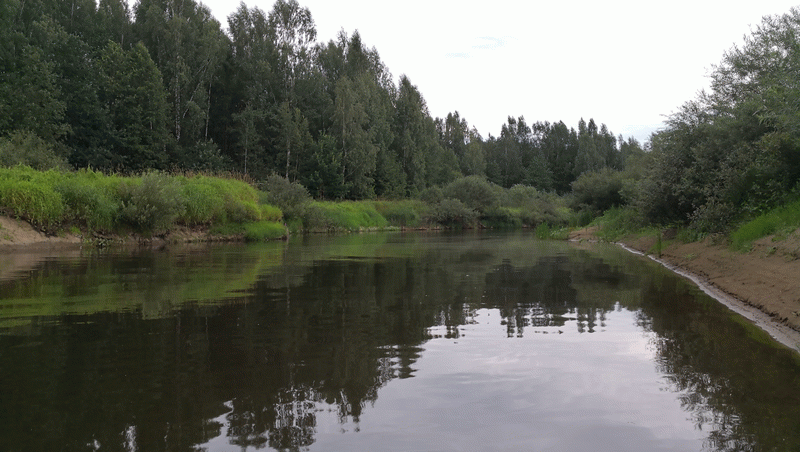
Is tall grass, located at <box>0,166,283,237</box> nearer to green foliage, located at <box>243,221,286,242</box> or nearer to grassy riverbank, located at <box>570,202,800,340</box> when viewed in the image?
green foliage, located at <box>243,221,286,242</box>

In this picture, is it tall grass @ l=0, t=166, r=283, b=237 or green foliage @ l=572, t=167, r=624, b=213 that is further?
green foliage @ l=572, t=167, r=624, b=213

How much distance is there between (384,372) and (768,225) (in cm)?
1132

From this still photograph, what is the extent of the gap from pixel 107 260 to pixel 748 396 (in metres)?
17.0

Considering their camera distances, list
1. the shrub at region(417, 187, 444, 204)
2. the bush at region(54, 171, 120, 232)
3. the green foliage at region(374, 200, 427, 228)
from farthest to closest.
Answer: the shrub at region(417, 187, 444, 204)
the green foliage at region(374, 200, 427, 228)
the bush at region(54, 171, 120, 232)

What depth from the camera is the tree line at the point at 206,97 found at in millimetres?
54816

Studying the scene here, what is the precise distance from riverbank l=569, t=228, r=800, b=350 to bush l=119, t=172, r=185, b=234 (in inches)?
821

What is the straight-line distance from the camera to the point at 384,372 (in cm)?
554

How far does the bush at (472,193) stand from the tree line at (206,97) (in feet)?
28.7

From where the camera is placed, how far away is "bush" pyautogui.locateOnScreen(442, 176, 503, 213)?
2896 inches

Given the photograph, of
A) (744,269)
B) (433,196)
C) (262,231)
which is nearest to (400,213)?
(433,196)

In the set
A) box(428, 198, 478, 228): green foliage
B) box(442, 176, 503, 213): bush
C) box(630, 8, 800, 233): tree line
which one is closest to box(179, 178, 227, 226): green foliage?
box(630, 8, 800, 233): tree line

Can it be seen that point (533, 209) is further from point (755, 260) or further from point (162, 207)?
point (755, 260)

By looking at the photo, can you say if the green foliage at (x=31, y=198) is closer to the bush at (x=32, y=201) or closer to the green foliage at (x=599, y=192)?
the bush at (x=32, y=201)

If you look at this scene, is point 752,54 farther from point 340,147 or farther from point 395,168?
point 395,168
